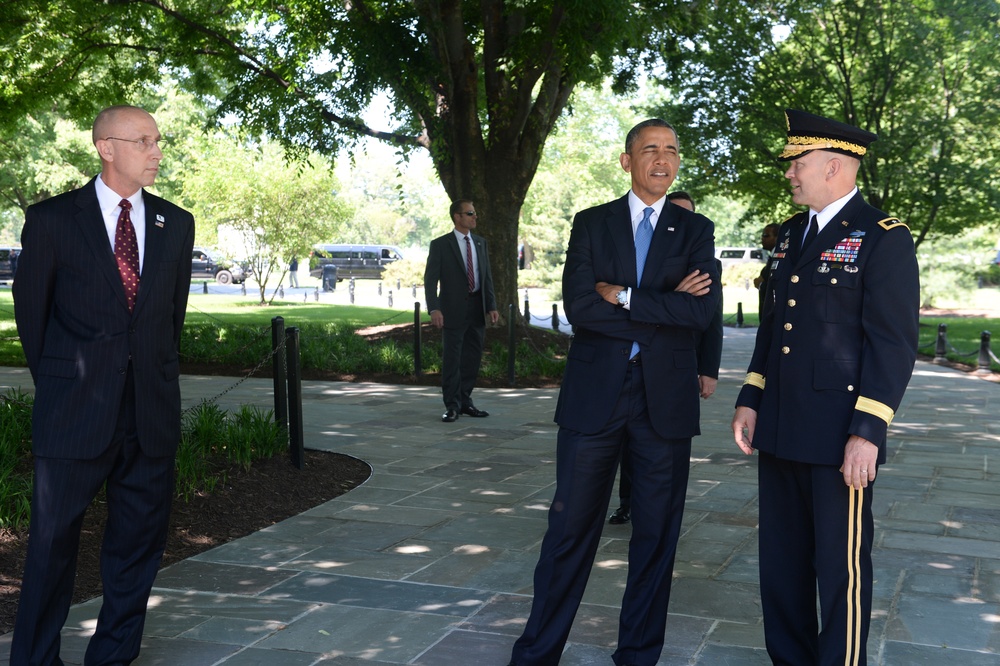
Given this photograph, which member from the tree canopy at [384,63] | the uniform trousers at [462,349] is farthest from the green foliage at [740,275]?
the uniform trousers at [462,349]

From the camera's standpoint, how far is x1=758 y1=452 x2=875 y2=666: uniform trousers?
3588 millimetres

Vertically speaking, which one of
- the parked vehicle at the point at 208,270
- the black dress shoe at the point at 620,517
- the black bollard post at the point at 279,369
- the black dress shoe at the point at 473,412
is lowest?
the black dress shoe at the point at 620,517

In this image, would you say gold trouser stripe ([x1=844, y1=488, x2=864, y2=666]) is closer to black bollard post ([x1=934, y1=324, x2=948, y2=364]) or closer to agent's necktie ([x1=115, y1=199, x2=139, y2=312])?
agent's necktie ([x1=115, y1=199, x2=139, y2=312])

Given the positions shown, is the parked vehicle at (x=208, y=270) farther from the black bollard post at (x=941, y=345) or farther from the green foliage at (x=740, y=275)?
the black bollard post at (x=941, y=345)

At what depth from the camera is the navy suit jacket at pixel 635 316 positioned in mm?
3969

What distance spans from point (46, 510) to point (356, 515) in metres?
2.90

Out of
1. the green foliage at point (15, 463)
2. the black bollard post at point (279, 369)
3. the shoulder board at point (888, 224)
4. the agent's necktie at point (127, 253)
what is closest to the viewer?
the shoulder board at point (888, 224)

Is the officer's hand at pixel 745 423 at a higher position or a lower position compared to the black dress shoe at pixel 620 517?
higher

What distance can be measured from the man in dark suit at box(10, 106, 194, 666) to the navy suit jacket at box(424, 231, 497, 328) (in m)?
6.07

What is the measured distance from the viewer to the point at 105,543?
3949 mm

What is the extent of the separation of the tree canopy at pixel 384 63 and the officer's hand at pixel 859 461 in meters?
10.3

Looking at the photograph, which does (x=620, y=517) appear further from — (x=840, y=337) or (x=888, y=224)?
(x=888, y=224)

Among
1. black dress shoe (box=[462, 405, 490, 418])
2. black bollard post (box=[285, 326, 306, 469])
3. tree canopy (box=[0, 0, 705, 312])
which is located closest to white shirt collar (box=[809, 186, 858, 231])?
black bollard post (box=[285, 326, 306, 469])

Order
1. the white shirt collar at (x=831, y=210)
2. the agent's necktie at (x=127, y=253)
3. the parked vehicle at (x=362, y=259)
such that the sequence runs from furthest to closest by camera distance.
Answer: the parked vehicle at (x=362, y=259) < the agent's necktie at (x=127, y=253) < the white shirt collar at (x=831, y=210)
